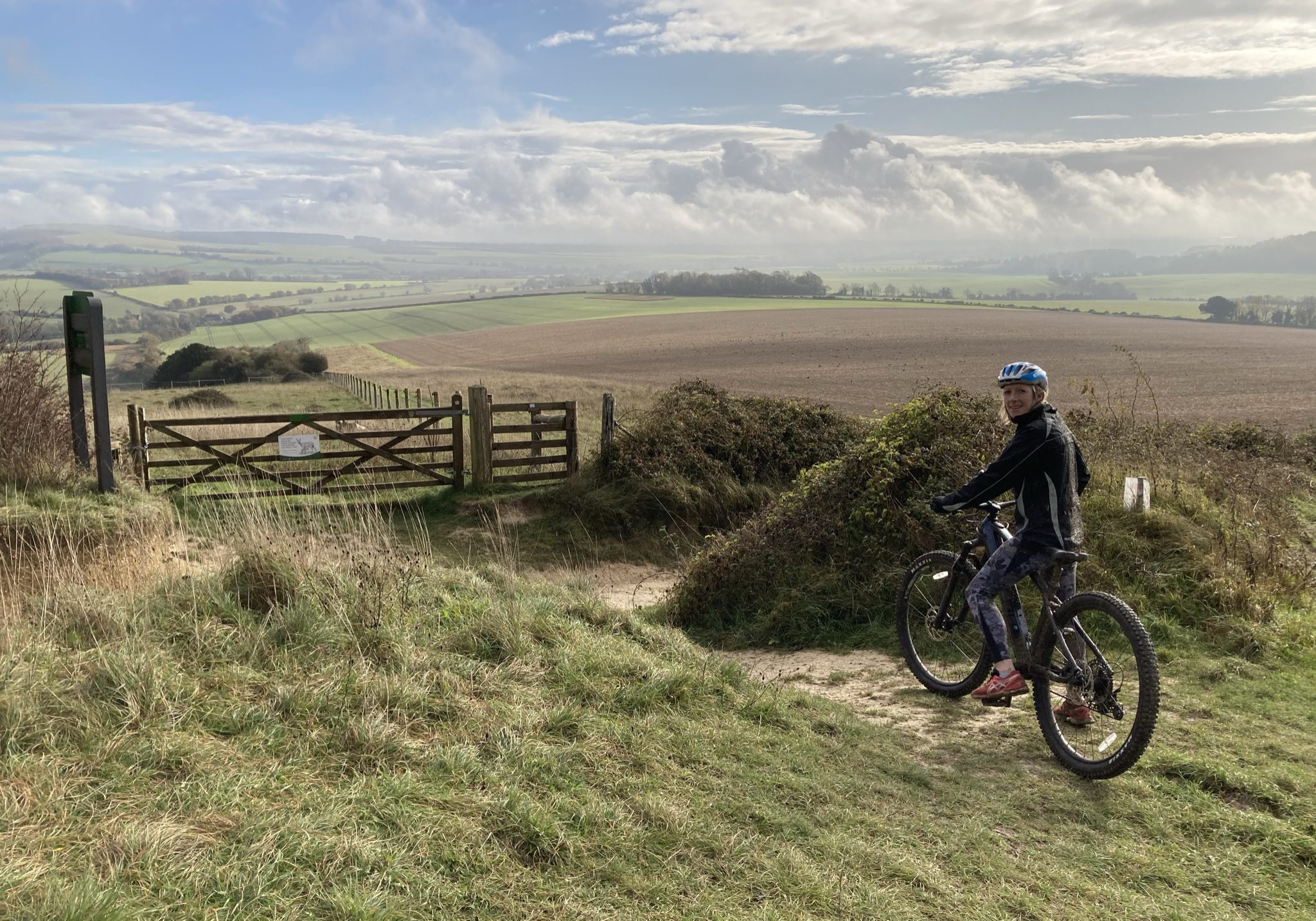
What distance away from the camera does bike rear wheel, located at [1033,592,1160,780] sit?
4.69m

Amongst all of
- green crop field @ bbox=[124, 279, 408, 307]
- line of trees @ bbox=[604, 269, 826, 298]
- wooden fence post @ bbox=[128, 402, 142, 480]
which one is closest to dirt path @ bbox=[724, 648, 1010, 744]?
wooden fence post @ bbox=[128, 402, 142, 480]

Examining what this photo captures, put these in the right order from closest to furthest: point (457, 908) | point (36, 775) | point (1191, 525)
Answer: point (457, 908) → point (36, 775) → point (1191, 525)

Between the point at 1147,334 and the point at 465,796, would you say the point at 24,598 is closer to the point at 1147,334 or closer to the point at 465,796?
the point at 465,796

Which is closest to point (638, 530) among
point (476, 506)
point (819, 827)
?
point (476, 506)

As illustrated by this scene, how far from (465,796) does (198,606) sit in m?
2.69

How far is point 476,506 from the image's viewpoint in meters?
14.3

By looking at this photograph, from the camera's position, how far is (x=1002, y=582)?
5.45 m

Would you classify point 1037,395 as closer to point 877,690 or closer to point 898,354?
point 877,690

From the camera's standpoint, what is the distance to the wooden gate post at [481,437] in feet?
48.9

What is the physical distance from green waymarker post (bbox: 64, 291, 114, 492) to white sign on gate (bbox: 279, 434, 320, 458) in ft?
12.8

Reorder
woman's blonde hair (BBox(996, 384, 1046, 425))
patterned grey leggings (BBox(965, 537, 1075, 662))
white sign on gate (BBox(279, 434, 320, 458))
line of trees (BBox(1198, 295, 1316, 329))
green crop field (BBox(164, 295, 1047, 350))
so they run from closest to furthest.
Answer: woman's blonde hair (BBox(996, 384, 1046, 425)), patterned grey leggings (BBox(965, 537, 1075, 662)), white sign on gate (BBox(279, 434, 320, 458)), green crop field (BBox(164, 295, 1047, 350)), line of trees (BBox(1198, 295, 1316, 329))

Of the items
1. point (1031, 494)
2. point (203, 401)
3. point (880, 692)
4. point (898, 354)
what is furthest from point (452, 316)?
point (1031, 494)

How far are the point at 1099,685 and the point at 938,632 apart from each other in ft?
Result: 5.43

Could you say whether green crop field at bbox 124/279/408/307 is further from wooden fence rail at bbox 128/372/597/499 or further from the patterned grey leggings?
the patterned grey leggings
